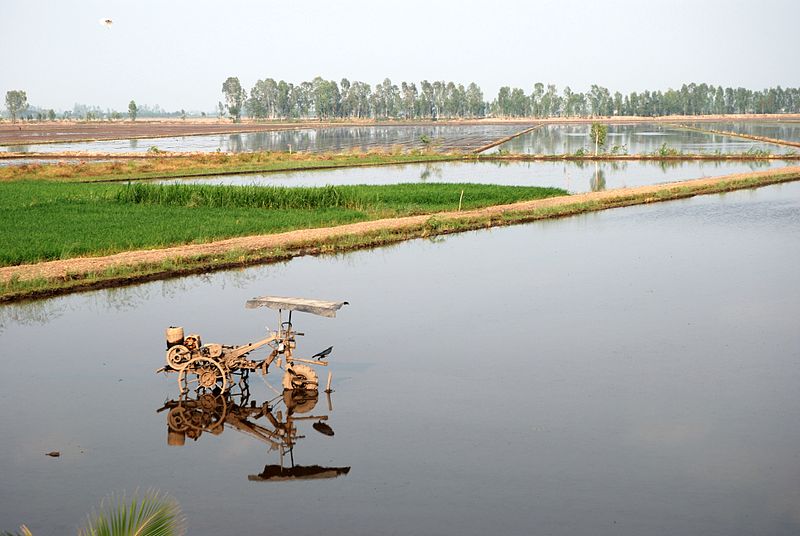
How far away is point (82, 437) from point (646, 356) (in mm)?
8585

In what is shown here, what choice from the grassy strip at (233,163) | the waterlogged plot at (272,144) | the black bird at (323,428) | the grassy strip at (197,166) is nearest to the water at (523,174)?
the grassy strip at (233,163)

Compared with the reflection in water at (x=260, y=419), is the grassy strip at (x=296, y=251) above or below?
above

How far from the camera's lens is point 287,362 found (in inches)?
505

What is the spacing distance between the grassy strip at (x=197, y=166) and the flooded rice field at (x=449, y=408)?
31598mm

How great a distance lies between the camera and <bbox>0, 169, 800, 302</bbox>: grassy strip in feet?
66.0

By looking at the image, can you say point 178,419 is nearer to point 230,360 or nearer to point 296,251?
point 230,360

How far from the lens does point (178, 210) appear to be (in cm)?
3300

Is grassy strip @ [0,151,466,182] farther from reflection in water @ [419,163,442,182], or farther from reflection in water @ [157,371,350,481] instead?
reflection in water @ [157,371,350,481]

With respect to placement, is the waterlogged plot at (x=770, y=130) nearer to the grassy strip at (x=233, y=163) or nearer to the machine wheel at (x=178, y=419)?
the grassy strip at (x=233, y=163)

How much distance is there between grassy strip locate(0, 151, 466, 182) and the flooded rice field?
31598mm

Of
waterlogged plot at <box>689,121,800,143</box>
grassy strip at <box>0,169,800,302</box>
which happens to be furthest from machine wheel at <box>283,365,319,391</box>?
waterlogged plot at <box>689,121,800,143</box>

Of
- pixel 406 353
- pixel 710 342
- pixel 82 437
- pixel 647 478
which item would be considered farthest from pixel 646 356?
pixel 82 437

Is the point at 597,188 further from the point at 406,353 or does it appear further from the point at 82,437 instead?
the point at 82,437

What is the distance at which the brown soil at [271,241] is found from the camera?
70.8 feet
